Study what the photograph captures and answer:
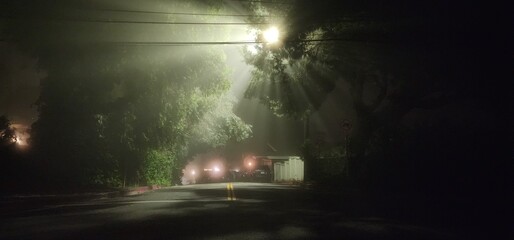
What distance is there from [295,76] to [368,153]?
19.3 feet

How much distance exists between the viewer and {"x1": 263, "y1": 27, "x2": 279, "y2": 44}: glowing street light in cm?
2108

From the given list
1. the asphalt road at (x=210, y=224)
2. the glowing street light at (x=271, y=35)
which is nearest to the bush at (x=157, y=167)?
the glowing street light at (x=271, y=35)

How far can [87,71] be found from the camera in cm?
1942

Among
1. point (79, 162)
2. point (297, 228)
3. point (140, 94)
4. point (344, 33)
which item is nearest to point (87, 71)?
point (140, 94)

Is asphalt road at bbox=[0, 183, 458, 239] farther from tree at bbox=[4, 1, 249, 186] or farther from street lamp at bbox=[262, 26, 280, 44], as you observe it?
street lamp at bbox=[262, 26, 280, 44]

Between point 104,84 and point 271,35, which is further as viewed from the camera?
point 271,35

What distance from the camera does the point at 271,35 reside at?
2139 centimetres

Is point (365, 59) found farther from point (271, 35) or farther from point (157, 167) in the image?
point (157, 167)

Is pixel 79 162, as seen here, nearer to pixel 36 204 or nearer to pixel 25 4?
pixel 36 204

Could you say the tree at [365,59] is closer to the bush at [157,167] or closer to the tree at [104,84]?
the tree at [104,84]

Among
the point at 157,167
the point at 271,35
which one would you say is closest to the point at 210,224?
the point at 271,35

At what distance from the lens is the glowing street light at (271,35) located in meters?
21.1

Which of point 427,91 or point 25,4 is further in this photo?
point 427,91

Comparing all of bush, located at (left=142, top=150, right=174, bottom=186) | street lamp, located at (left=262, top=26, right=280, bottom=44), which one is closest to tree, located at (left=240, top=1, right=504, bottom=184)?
street lamp, located at (left=262, top=26, right=280, bottom=44)
